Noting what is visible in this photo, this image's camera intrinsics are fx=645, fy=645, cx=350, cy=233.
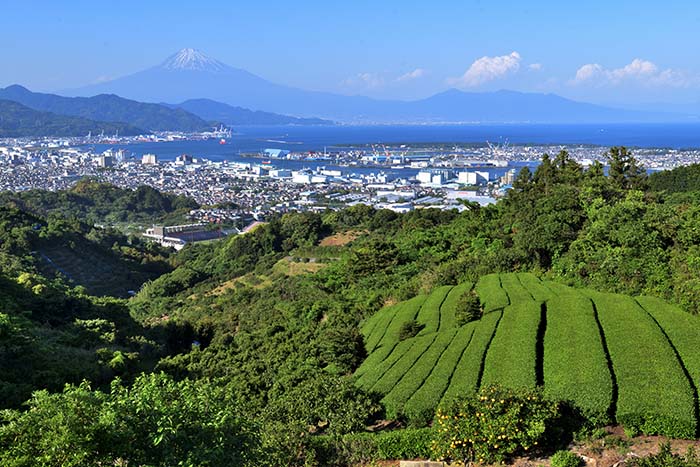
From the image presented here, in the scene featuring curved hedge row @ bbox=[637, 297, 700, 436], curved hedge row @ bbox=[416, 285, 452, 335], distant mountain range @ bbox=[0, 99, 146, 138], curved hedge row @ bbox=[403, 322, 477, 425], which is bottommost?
curved hedge row @ bbox=[416, 285, 452, 335]

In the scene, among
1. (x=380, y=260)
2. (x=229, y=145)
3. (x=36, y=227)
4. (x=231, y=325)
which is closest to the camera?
(x=231, y=325)

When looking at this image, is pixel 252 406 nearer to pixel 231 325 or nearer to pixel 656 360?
pixel 656 360

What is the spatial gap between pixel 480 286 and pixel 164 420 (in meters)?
12.1

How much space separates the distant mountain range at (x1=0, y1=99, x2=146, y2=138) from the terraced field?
554 feet

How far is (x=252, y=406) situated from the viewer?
1093 centimetres

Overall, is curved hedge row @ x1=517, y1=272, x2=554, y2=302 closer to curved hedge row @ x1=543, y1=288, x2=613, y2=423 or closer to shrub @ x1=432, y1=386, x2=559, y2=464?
curved hedge row @ x1=543, y1=288, x2=613, y2=423

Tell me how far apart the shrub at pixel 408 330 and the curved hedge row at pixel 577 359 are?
9.22 ft

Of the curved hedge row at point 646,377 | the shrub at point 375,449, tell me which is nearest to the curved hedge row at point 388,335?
the shrub at point 375,449

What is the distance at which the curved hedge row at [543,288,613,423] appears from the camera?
869cm

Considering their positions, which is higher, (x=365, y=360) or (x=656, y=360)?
(x=656, y=360)

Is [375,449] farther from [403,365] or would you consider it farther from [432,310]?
[432,310]

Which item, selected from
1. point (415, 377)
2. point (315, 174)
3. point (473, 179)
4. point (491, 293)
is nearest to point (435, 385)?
point (415, 377)

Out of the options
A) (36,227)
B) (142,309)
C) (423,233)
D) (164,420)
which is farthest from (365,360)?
(36,227)

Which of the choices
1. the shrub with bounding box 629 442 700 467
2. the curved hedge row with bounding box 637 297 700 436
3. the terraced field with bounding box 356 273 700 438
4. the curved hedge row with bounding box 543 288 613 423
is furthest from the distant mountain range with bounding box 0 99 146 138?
the shrub with bounding box 629 442 700 467
